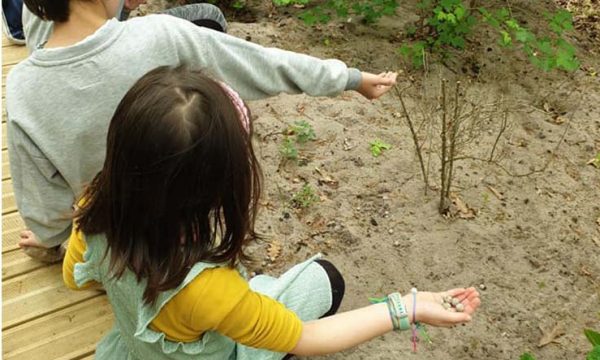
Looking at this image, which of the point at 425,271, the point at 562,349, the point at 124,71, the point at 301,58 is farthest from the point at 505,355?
the point at 124,71

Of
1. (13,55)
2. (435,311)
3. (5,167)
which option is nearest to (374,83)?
(435,311)

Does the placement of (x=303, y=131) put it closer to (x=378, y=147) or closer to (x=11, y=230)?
(x=378, y=147)

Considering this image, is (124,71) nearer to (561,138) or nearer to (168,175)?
(168,175)

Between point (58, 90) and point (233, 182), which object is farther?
point (58, 90)

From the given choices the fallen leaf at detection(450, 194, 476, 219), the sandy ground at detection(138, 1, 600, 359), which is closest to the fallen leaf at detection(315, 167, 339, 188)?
the sandy ground at detection(138, 1, 600, 359)

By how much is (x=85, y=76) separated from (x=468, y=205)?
191cm

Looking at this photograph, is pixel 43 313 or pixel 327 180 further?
pixel 327 180

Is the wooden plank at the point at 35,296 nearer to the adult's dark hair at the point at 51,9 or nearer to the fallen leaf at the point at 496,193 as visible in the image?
the adult's dark hair at the point at 51,9

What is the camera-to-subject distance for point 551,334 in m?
2.30

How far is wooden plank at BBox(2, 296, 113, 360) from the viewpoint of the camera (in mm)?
2051

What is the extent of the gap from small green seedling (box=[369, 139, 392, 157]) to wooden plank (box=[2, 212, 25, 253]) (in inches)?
66.5

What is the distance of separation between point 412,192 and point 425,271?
50cm

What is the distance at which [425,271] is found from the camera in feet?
8.22

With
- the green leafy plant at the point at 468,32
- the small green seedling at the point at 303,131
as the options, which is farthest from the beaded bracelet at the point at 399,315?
the green leafy plant at the point at 468,32
